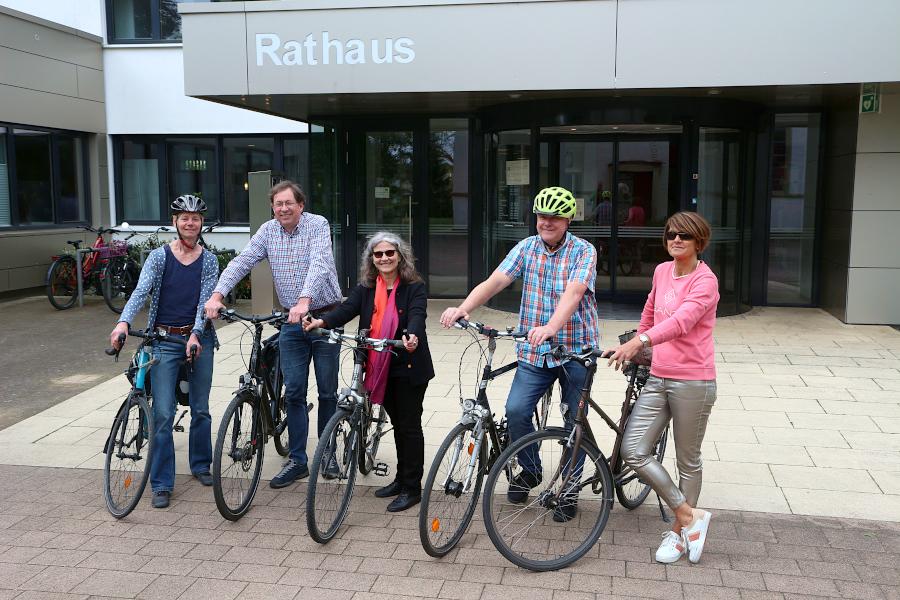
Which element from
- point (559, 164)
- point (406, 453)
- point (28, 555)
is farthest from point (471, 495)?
point (559, 164)

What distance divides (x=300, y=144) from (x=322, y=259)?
10757 millimetres

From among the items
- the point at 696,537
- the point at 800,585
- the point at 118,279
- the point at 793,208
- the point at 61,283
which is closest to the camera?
the point at 800,585

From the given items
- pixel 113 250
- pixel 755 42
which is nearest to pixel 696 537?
pixel 755 42

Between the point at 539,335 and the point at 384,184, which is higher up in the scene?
the point at 384,184

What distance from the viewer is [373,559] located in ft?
13.4

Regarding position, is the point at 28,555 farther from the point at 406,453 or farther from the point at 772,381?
the point at 772,381

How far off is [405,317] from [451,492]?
3.36 feet

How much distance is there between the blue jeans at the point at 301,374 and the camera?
496 centimetres

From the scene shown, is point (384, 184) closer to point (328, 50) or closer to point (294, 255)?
point (328, 50)

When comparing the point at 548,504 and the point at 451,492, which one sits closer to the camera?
the point at 451,492

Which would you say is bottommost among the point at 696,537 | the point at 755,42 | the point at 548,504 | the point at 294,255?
the point at 696,537

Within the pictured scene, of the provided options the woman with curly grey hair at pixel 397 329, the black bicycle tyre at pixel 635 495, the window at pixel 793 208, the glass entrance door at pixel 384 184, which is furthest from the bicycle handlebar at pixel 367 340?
the window at pixel 793 208

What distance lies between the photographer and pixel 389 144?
12336mm

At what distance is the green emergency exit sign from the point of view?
378 inches
